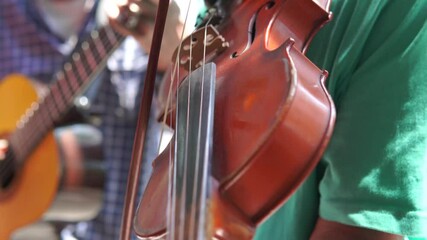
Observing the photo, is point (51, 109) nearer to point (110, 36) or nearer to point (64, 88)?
point (64, 88)

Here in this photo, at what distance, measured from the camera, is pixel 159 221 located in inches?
14.4

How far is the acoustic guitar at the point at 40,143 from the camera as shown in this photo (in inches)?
43.1

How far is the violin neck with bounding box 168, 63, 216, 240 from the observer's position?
0.32m

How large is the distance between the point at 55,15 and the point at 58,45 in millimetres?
69

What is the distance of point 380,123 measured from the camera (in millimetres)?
445

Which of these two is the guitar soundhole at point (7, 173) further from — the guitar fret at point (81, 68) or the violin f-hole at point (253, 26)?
the violin f-hole at point (253, 26)

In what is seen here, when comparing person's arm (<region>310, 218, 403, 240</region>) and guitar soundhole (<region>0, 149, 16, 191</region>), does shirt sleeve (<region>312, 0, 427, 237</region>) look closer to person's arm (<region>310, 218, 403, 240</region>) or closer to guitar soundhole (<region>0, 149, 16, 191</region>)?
person's arm (<region>310, 218, 403, 240</region>)

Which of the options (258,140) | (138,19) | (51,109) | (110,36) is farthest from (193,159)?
(51,109)

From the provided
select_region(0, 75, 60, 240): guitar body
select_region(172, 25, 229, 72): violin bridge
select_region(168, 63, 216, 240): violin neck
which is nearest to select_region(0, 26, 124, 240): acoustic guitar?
select_region(0, 75, 60, 240): guitar body

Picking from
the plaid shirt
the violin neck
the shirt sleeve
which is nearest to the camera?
the violin neck

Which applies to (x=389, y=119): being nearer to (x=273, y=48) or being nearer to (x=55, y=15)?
(x=273, y=48)

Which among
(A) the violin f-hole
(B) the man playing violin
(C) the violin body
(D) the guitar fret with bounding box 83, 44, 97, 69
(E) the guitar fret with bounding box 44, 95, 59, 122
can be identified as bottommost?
(B) the man playing violin

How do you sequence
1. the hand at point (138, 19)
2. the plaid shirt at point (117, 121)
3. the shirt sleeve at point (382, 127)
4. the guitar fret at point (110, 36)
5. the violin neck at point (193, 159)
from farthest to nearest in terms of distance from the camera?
the plaid shirt at point (117, 121)
the guitar fret at point (110, 36)
the hand at point (138, 19)
the shirt sleeve at point (382, 127)
the violin neck at point (193, 159)

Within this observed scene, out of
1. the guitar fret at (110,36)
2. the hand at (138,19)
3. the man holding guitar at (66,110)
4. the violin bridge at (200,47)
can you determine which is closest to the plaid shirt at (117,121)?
the man holding guitar at (66,110)
